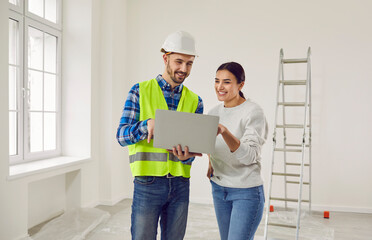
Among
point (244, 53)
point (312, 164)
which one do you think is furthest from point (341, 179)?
point (244, 53)

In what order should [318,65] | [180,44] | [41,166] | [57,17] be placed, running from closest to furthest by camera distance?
[180,44], [41,166], [57,17], [318,65]

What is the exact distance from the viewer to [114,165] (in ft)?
15.3

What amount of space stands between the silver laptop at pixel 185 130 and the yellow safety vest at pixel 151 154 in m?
0.13

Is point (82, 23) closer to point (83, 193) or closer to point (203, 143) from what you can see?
point (83, 193)

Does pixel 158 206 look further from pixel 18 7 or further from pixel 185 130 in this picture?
pixel 18 7

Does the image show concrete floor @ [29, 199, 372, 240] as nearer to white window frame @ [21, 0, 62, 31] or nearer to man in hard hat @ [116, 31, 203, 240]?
man in hard hat @ [116, 31, 203, 240]

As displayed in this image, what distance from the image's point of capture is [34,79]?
12.5 ft

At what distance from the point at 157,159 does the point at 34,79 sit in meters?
2.83

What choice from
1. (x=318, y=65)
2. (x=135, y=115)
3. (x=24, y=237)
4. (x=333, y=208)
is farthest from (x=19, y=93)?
(x=333, y=208)

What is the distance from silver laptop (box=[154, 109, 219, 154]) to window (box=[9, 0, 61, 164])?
261cm

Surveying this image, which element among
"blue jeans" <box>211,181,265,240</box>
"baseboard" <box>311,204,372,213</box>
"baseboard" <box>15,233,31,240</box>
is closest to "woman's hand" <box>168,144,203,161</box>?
"blue jeans" <box>211,181,265,240</box>

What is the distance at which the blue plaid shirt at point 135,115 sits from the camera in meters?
1.46

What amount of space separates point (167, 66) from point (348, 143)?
3.66 m

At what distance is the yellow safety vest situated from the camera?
154 cm
